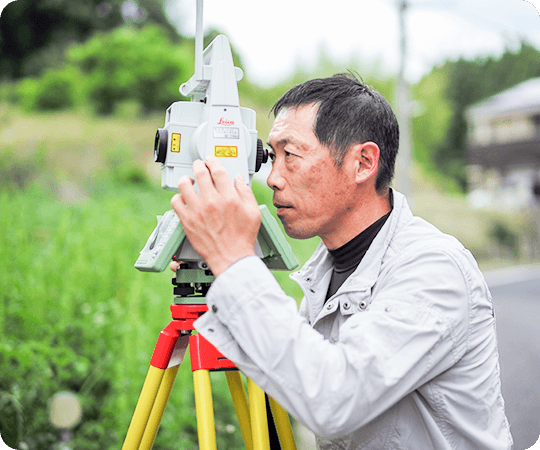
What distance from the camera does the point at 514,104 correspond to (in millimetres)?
26812

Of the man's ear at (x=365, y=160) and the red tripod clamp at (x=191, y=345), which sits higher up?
the man's ear at (x=365, y=160)

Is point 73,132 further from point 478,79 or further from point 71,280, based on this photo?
point 478,79

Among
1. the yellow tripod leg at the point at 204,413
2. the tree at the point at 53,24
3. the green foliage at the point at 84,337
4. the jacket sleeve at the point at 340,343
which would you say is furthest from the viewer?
the tree at the point at 53,24

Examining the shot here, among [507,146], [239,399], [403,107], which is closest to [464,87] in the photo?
[507,146]

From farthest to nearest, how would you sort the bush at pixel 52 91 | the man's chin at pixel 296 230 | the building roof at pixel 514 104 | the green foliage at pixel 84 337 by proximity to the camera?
the building roof at pixel 514 104 → the bush at pixel 52 91 → the green foliage at pixel 84 337 → the man's chin at pixel 296 230

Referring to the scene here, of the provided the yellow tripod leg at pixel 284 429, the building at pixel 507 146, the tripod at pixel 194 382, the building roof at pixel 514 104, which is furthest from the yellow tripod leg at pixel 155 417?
the building roof at pixel 514 104

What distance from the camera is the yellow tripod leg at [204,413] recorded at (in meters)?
1.31

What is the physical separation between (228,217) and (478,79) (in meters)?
37.4

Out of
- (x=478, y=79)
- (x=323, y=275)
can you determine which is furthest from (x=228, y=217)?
(x=478, y=79)

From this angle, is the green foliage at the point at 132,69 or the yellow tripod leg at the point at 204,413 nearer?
the yellow tripod leg at the point at 204,413

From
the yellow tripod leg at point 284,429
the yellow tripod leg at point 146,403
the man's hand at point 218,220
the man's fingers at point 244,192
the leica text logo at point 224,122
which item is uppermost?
the leica text logo at point 224,122

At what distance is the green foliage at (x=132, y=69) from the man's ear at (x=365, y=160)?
12644 mm

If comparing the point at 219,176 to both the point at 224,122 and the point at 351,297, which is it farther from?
the point at 351,297

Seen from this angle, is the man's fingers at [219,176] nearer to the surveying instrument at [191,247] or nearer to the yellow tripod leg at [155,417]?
the surveying instrument at [191,247]
